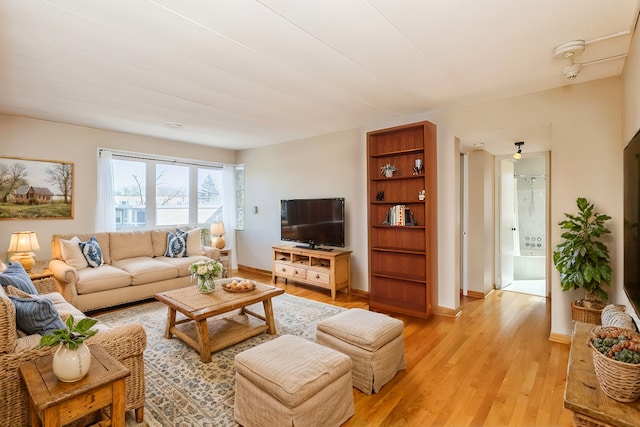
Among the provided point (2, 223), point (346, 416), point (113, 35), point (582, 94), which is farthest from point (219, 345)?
point (582, 94)

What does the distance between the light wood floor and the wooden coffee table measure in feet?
4.32

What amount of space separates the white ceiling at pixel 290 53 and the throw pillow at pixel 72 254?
1622 millimetres

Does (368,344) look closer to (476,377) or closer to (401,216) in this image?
(476,377)

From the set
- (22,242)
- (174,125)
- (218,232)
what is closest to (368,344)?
(174,125)

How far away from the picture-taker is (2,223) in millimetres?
3910

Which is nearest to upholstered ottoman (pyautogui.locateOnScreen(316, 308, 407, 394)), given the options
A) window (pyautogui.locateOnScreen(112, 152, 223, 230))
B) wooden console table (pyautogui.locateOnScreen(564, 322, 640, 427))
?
wooden console table (pyautogui.locateOnScreen(564, 322, 640, 427))

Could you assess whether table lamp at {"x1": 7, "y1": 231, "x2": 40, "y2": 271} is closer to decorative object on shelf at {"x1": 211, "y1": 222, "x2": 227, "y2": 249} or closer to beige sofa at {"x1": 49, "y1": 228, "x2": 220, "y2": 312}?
beige sofa at {"x1": 49, "y1": 228, "x2": 220, "y2": 312}

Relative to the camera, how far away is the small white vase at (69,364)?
1455 mm

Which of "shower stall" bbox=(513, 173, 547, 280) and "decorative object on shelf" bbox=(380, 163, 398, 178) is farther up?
"decorative object on shelf" bbox=(380, 163, 398, 178)

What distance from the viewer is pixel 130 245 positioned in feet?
15.0

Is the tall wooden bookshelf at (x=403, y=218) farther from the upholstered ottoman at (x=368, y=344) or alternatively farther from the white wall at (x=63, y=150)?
the white wall at (x=63, y=150)

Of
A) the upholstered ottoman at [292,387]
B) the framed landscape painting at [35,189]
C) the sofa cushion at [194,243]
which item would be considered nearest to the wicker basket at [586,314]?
the upholstered ottoman at [292,387]

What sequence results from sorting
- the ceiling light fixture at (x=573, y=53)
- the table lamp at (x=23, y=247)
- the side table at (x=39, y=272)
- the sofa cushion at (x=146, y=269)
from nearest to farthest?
the ceiling light fixture at (x=573, y=53) < the side table at (x=39, y=272) < the table lamp at (x=23, y=247) < the sofa cushion at (x=146, y=269)

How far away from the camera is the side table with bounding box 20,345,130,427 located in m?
1.36
